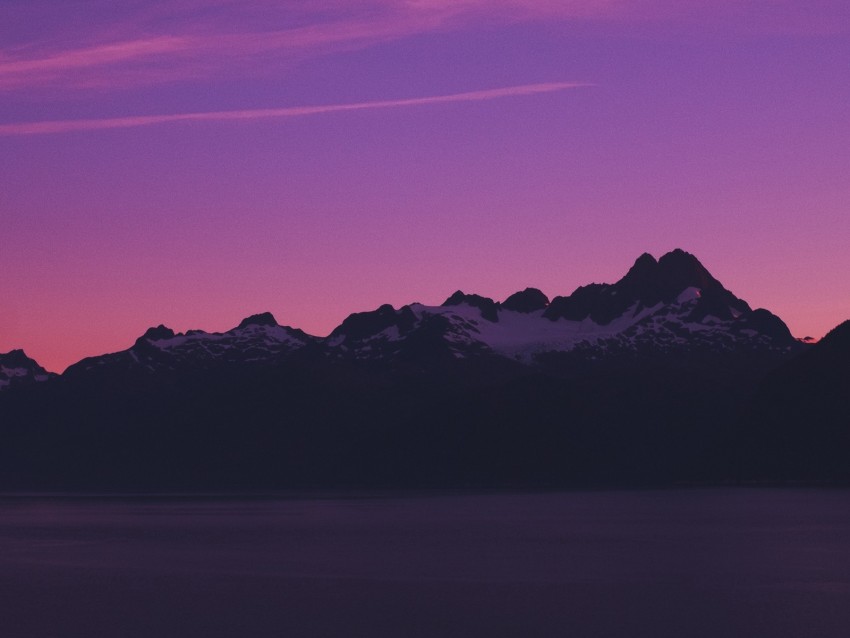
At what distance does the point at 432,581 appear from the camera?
89.9 meters

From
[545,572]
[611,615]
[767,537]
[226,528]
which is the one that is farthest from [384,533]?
[611,615]

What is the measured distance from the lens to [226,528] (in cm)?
16500

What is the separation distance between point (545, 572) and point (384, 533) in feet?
185

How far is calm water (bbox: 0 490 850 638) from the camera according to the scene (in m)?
66.8

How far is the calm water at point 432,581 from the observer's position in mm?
66812

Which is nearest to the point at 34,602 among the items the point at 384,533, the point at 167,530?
the point at 384,533

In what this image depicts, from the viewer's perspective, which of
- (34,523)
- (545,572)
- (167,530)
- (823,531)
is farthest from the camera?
(34,523)

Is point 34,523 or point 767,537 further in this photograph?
point 34,523

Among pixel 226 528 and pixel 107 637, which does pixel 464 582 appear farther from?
pixel 226 528

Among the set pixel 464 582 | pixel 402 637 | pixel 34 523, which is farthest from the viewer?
pixel 34 523

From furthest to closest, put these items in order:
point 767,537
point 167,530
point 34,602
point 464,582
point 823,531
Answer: point 167,530
point 823,531
point 767,537
point 464,582
point 34,602

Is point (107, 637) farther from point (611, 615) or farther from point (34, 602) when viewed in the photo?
point (611, 615)

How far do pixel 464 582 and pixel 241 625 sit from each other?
24.4 metres

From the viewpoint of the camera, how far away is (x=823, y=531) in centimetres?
14375
